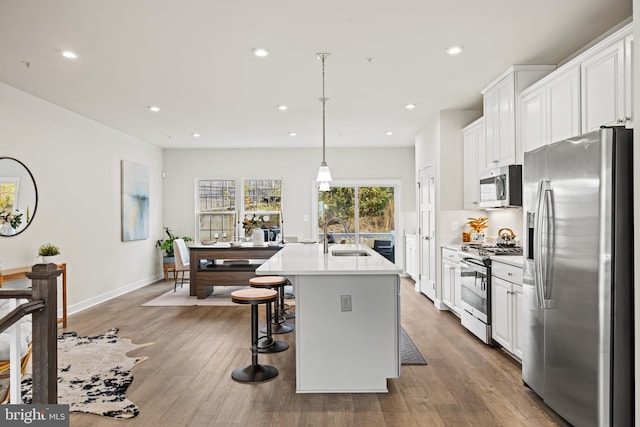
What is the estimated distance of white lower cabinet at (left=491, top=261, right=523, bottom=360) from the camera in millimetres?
3561

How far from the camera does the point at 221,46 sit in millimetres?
3670

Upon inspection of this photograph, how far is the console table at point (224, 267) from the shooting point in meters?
6.61

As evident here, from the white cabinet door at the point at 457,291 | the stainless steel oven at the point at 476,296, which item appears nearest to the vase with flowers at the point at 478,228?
the white cabinet door at the point at 457,291

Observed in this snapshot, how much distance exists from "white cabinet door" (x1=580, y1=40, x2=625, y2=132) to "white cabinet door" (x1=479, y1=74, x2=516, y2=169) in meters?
1.07

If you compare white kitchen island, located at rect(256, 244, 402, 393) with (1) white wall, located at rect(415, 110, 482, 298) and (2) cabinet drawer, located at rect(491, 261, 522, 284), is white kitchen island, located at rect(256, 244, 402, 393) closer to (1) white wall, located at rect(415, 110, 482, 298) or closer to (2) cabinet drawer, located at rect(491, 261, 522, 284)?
(2) cabinet drawer, located at rect(491, 261, 522, 284)

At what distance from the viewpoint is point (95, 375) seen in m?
3.53

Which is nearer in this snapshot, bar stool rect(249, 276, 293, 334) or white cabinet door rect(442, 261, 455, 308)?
bar stool rect(249, 276, 293, 334)

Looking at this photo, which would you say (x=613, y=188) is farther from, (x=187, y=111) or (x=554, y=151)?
(x=187, y=111)

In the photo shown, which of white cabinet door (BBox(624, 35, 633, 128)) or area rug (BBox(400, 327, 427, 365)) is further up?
white cabinet door (BBox(624, 35, 633, 128))

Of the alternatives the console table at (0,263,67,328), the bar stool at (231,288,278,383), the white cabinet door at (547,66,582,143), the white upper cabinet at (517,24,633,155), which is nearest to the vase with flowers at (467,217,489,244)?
the white upper cabinet at (517,24,633,155)

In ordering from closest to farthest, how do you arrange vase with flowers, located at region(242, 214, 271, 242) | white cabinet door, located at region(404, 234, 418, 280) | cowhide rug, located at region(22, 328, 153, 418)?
cowhide rug, located at region(22, 328, 153, 418)
vase with flowers, located at region(242, 214, 271, 242)
white cabinet door, located at region(404, 234, 418, 280)

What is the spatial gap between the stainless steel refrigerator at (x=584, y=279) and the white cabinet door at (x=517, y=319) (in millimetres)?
548

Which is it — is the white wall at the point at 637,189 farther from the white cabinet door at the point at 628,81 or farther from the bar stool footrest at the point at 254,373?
the bar stool footrest at the point at 254,373

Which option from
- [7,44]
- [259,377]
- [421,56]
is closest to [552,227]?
[421,56]
